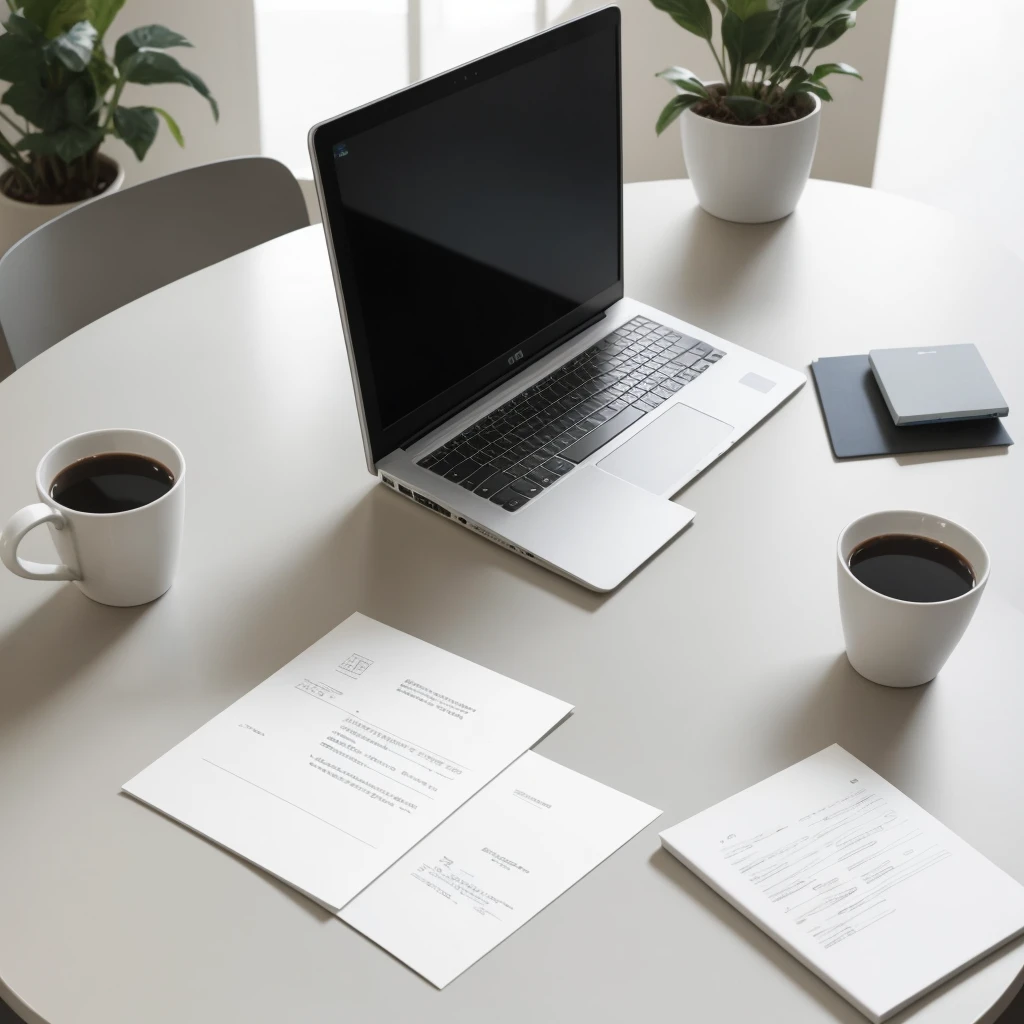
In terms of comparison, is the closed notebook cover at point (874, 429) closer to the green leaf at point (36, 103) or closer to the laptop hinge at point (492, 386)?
the laptop hinge at point (492, 386)

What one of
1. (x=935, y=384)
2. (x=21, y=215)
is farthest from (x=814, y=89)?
(x=21, y=215)

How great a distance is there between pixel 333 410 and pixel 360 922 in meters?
0.63

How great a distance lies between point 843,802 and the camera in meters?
0.87

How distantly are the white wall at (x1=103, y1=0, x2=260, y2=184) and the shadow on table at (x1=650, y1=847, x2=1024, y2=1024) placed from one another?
9.00 feet

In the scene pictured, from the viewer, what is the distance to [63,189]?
8.66 feet

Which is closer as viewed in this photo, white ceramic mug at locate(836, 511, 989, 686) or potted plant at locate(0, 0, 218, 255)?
white ceramic mug at locate(836, 511, 989, 686)

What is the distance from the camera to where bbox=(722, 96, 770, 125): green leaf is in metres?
1.55

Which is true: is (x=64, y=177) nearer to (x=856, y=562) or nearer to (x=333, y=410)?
(x=333, y=410)

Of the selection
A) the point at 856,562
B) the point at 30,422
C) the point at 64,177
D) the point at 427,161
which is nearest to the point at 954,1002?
the point at 856,562

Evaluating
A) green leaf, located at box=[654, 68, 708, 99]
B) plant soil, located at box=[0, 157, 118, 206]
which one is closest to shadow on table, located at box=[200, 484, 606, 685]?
green leaf, located at box=[654, 68, 708, 99]

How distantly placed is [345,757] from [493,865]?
5.8 inches

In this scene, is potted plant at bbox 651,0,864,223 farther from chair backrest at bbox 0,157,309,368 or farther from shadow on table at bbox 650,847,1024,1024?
shadow on table at bbox 650,847,1024,1024

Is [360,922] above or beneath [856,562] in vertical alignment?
beneath

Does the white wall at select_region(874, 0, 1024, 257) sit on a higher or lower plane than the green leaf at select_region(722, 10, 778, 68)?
lower
